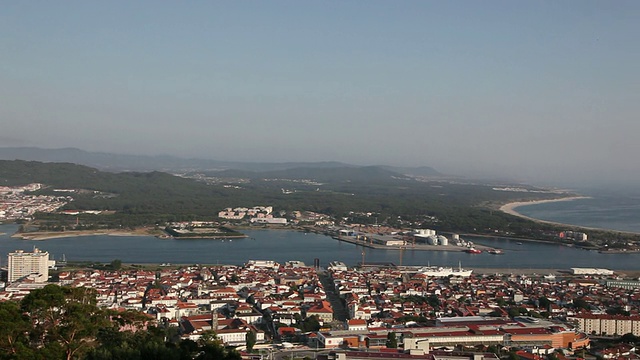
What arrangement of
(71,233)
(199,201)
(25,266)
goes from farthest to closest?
(199,201) < (71,233) < (25,266)

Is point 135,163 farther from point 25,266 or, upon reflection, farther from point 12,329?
point 12,329

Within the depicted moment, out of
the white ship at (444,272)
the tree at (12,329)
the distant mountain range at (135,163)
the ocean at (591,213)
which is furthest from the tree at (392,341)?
the distant mountain range at (135,163)

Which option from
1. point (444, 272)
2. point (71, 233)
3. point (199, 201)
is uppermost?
point (199, 201)

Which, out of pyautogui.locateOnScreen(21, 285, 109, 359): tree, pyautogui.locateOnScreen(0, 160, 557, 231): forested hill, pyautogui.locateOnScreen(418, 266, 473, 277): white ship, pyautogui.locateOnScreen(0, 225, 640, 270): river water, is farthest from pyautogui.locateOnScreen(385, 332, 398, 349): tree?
pyautogui.locateOnScreen(0, 160, 557, 231): forested hill

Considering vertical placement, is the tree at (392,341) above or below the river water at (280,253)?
above

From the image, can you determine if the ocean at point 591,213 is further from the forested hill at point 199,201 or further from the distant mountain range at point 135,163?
the distant mountain range at point 135,163

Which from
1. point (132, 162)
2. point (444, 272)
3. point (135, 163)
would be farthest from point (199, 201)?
point (132, 162)
